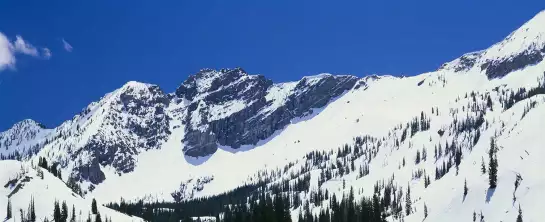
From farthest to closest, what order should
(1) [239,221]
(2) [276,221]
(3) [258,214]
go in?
(1) [239,221], (3) [258,214], (2) [276,221]

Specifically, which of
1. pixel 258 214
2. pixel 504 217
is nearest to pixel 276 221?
pixel 258 214

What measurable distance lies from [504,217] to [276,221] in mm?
81179

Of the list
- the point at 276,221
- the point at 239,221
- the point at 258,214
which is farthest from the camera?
the point at 239,221

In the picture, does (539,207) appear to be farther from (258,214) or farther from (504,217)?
(258,214)

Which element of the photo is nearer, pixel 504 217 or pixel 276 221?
pixel 276 221

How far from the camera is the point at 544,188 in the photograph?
200 metres

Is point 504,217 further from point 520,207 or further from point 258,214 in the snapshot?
point 258,214

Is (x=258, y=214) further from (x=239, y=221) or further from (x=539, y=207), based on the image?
(x=539, y=207)

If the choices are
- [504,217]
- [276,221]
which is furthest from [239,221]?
[504,217]

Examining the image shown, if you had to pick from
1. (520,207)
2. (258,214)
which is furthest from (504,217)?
(258,214)

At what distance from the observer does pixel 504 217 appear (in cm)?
19975

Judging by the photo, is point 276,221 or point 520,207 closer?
point 276,221

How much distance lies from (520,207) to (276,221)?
84.1 meters

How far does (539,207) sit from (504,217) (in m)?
11.3
